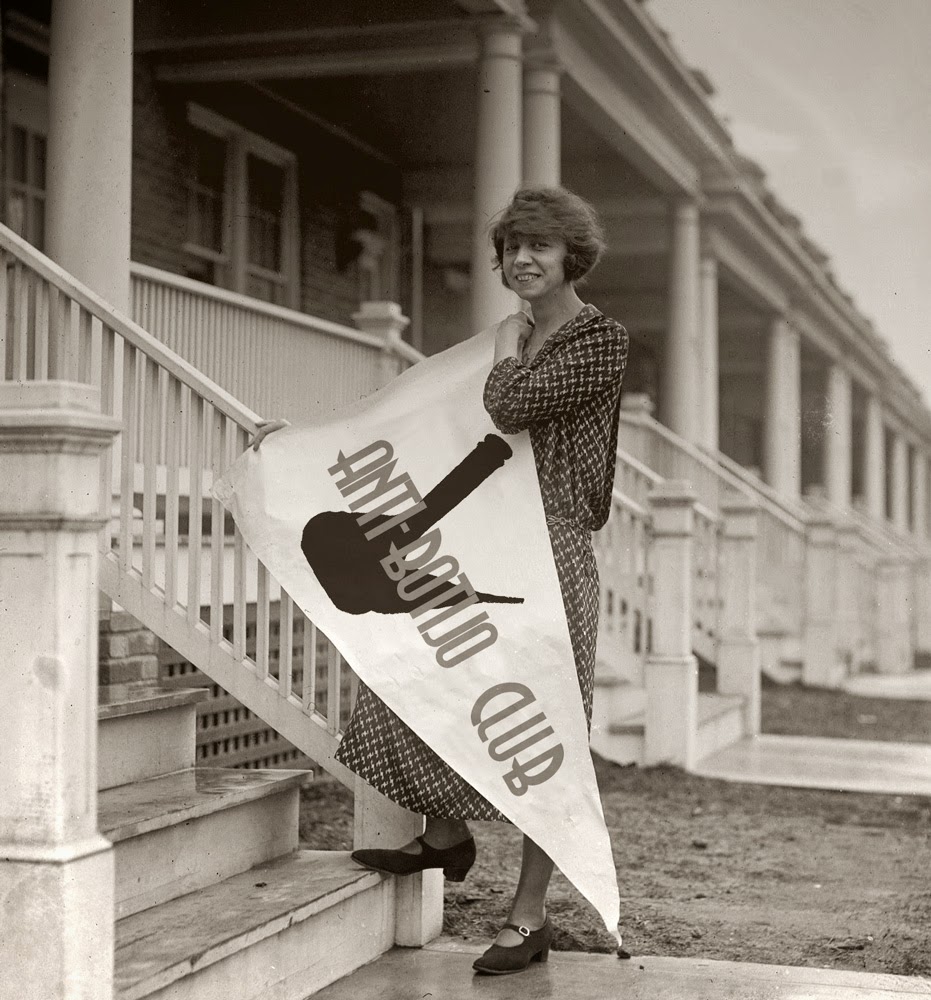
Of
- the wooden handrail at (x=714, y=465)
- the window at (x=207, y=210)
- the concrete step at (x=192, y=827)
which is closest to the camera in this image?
the concrete step at (x=192, y=827)

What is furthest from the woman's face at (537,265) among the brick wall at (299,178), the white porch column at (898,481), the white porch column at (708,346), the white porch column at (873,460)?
the white porch column at (898,481)

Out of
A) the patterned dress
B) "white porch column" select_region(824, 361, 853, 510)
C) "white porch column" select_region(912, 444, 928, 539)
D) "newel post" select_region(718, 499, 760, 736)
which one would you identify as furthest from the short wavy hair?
"white porch column" select_region(912, 444, 928, 539)

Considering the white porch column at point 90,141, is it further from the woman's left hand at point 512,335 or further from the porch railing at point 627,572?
the porch railing at point 627,572

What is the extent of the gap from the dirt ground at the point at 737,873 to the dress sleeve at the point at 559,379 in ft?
5.46

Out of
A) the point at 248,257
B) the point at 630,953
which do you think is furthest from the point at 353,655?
the point at 248,257

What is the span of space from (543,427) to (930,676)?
13.7 meters

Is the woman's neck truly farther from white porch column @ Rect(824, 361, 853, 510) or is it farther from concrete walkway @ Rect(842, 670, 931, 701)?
white porch column @ Rect(824, 361, 853, 510)

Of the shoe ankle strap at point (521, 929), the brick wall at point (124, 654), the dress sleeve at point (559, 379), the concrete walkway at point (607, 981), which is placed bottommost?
the concrete walkway at point (607, 981)

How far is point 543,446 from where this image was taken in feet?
13.6

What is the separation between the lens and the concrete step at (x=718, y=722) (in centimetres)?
888

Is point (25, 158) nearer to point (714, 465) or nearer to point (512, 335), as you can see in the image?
point (512, 335)

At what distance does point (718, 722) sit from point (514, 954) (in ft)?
18.1

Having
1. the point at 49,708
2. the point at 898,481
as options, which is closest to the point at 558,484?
the point at 49,708

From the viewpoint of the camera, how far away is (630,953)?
172 inches
